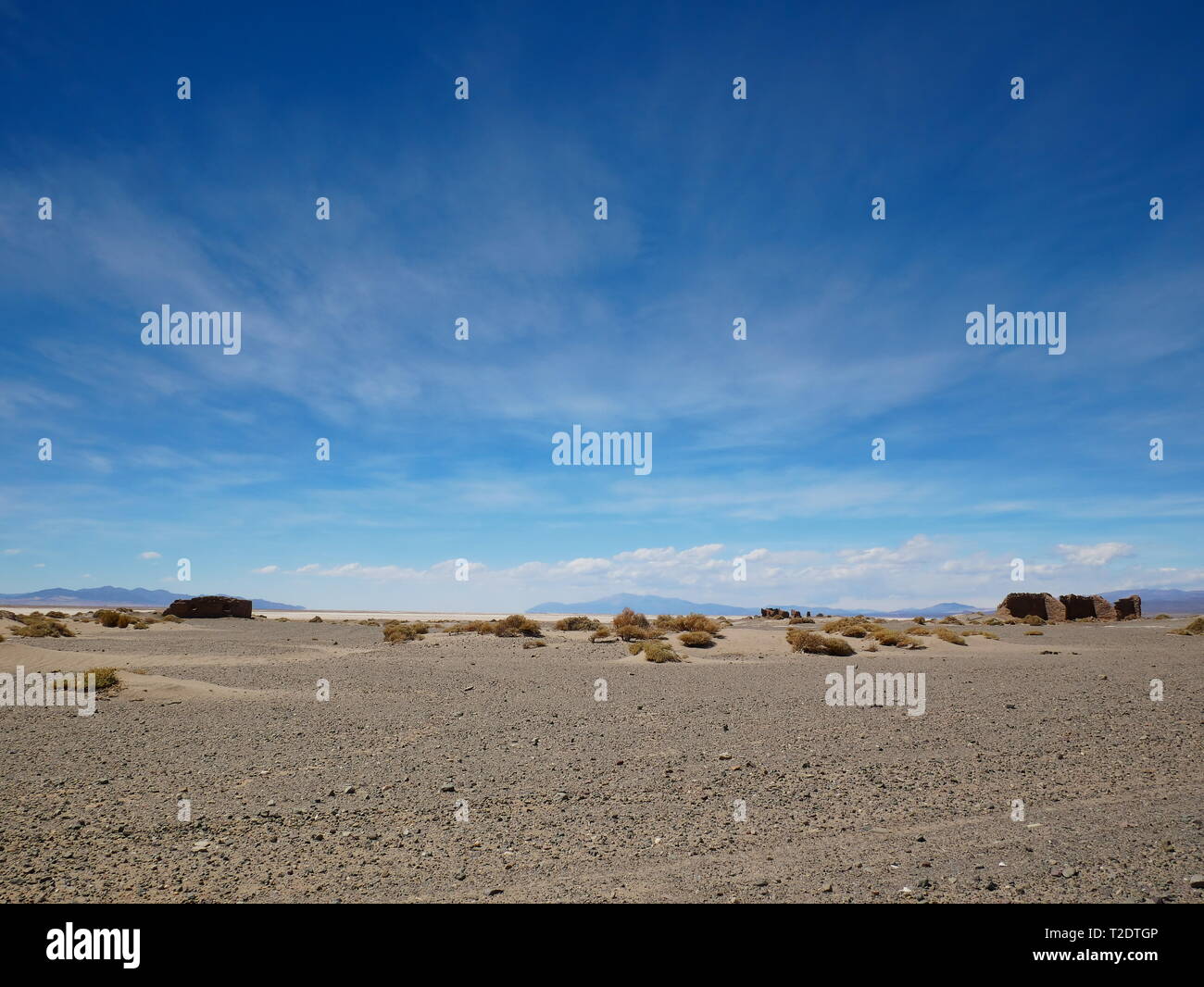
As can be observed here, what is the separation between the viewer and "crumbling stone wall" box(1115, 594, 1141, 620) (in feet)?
144

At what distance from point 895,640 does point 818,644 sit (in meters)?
4.96

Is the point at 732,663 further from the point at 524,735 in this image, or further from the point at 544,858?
the point at 544,858

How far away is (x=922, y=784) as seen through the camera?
7.64 metres

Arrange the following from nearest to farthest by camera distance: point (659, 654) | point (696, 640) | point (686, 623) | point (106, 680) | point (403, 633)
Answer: point (106, 680)
point (659, 654)
point (696, 640)
point (403, 633)
point (686, 623)

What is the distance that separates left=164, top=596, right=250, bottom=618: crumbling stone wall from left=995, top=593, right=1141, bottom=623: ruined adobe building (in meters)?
56.4

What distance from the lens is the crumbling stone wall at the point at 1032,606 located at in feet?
146

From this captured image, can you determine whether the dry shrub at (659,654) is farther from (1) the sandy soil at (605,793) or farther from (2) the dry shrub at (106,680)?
(2) the dry shrub at (106,680)

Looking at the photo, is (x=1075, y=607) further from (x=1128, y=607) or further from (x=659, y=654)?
(x=659, y=654)

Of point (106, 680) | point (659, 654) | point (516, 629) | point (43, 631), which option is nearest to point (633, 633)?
point (516, 629)

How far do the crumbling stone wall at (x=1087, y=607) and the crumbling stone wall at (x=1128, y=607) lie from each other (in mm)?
977

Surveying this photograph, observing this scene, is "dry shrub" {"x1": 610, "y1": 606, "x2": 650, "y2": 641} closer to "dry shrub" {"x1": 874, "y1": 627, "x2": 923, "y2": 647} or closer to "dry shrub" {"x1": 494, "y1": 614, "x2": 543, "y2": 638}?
"dry shrub" {"x1": 494, "y1": 614, "x2": 543, "y2": 638}

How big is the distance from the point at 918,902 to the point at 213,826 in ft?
20.5

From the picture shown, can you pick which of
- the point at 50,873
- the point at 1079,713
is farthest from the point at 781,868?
the point at 1079,713

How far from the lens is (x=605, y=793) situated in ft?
24.4
